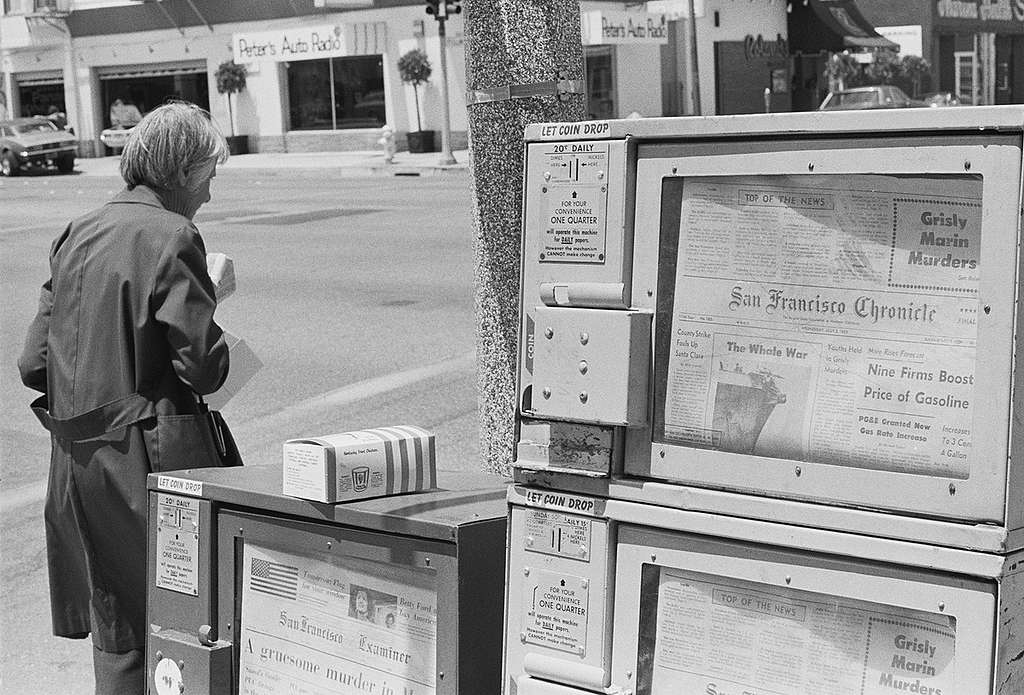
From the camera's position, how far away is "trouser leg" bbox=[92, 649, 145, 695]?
145 inches

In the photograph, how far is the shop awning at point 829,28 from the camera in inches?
1720

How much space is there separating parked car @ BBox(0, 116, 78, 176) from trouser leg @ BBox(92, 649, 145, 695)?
36011 millimetres

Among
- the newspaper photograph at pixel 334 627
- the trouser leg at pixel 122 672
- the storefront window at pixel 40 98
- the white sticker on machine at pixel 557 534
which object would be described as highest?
the storefront window at pixel 40 98

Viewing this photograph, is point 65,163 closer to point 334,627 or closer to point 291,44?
point 291,44

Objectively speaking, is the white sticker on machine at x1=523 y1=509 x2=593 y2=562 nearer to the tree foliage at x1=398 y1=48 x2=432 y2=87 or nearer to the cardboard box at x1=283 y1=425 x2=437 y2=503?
the cardboard box at x1=283 y1=425 x2=437 y2=503

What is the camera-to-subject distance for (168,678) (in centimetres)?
335

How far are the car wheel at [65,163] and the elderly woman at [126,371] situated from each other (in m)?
36.2

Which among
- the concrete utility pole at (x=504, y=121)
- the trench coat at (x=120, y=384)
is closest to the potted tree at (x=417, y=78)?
the concrete utility pole at (x=504, y=121)

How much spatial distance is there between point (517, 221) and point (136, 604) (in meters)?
1.55

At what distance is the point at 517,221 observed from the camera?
4.09 m

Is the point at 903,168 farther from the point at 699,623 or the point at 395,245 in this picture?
the point at 395,245

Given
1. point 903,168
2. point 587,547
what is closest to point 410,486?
point 587,547

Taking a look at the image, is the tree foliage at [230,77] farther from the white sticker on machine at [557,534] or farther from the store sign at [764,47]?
the white sticker on machine at [557,534]

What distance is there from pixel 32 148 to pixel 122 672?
3618 cm
